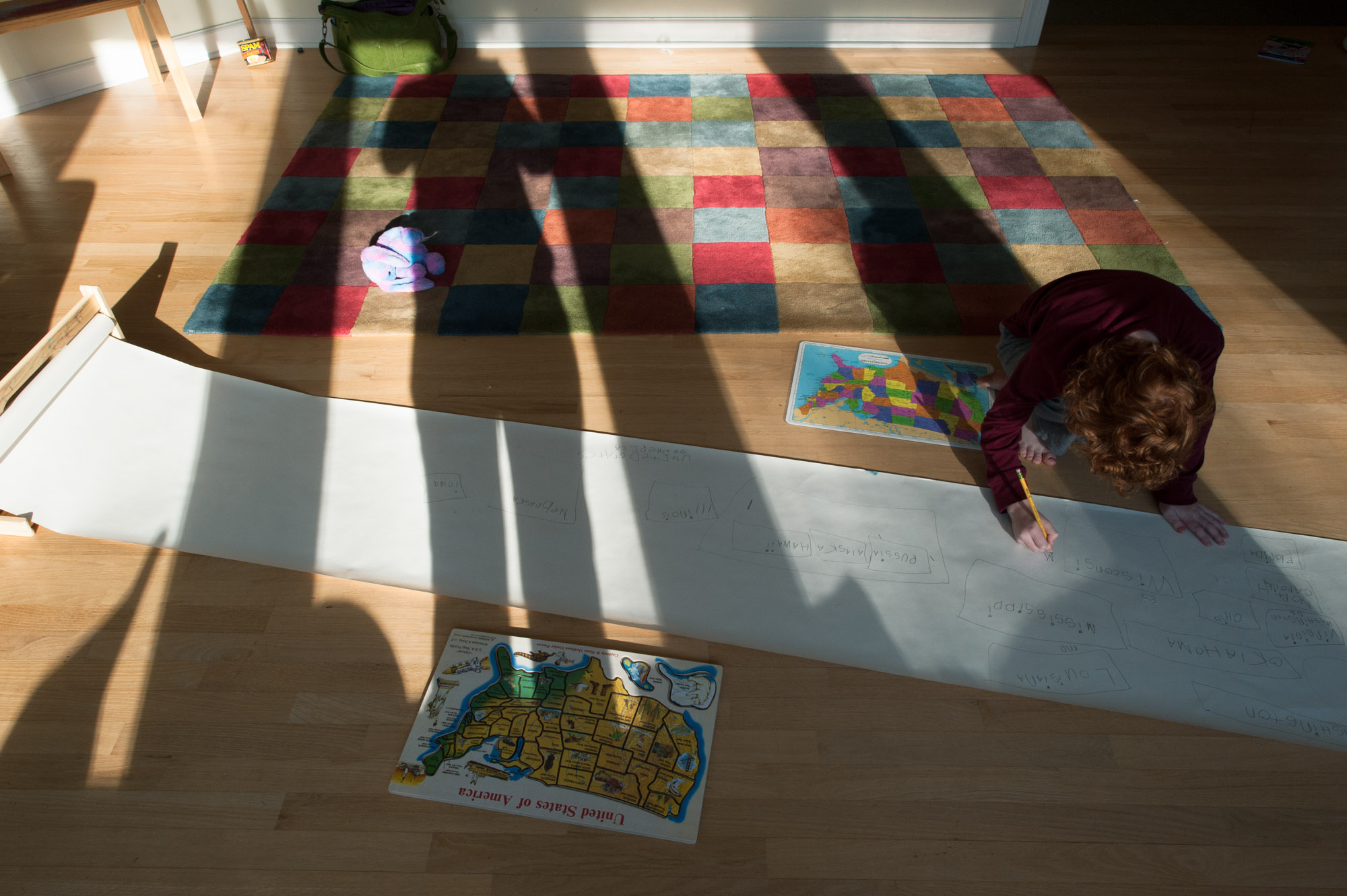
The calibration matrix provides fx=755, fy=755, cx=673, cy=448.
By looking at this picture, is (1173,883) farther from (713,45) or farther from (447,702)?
(713,45)

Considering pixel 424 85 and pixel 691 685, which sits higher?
pixel 424 85

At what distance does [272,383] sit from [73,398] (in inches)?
15.2

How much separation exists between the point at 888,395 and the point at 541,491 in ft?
2.75

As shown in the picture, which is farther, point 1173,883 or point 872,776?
point 872,776

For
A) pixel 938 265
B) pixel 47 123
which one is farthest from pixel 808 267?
pixel 47 123

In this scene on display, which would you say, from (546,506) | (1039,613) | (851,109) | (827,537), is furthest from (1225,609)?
(851,109)

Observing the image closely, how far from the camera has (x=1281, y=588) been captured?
142 cm

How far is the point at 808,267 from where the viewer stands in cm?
215

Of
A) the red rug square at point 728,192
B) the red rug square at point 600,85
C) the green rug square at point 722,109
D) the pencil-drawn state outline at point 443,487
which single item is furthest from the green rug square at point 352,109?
the pencil-drawn state outline at point 443,487

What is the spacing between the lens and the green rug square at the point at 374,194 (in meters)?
2.40

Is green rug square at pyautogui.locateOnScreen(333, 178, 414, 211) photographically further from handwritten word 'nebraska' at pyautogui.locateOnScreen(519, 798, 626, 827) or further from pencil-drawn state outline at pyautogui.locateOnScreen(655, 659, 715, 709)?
handwritten word 'nebraska' at pyautogui.locateOnScreen(519, 798, 626, 827)

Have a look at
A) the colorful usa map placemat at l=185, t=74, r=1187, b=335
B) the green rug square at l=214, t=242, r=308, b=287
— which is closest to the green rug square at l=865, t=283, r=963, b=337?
the colorful usa map placemat at l=185, t=74, r=1187, b=335

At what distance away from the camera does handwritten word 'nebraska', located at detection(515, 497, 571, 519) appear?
61.6 inches

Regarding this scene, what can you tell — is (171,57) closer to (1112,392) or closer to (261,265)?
(261,265)
